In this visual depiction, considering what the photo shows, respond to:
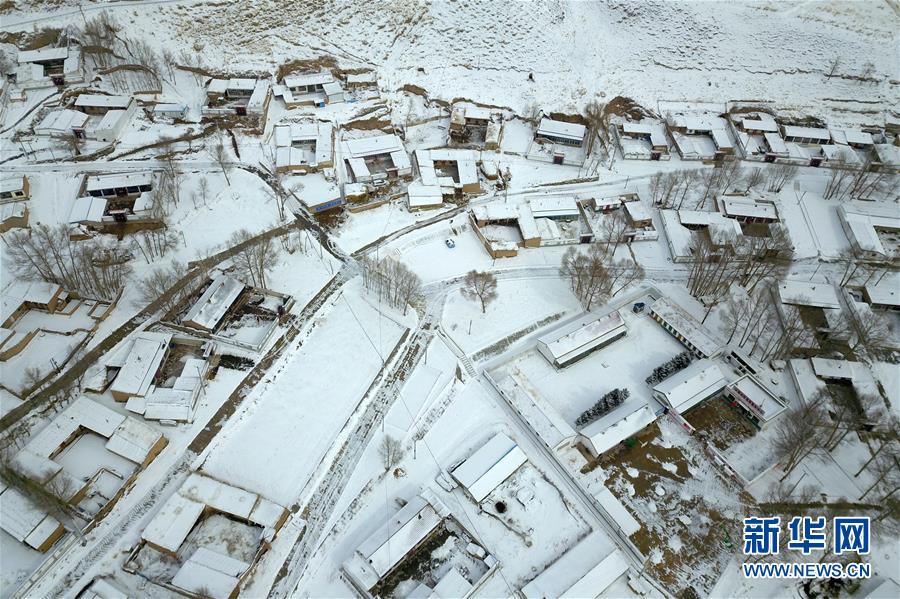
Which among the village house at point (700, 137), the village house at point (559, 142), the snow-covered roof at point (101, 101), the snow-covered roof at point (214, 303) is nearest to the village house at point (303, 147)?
the snow-covered roof at point (214, 303)

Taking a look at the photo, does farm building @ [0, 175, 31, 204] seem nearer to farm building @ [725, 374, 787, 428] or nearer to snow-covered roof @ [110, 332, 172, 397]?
snow-covered roof @ [110, 332, 172, 397]

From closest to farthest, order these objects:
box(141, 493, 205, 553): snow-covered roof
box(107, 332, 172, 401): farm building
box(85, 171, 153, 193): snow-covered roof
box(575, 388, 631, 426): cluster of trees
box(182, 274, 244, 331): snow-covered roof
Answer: box(141, 493, 205, 553): snow-covered roof → box(107, 332, 172, 401): farm building → box(575, 388, 631, 426): cluster of trees → box(182, 274, 244, 331): snow-covered roof → box(85, 171, 153, 193): snow-covered roof

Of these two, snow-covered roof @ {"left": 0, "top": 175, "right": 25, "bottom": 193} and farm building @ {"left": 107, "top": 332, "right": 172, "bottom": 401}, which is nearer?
farm building @ {"left": 107, "top": 332, "right": 172, "bottom": 401}

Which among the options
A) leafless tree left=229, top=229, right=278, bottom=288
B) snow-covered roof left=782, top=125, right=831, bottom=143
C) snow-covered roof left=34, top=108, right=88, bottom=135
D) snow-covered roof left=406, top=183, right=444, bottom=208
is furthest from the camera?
snow-covered roof left=782, top=125, right=831, bottom=143

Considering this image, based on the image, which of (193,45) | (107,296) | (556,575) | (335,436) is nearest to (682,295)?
(556,575)

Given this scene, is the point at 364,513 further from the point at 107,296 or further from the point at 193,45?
the point at 193,45

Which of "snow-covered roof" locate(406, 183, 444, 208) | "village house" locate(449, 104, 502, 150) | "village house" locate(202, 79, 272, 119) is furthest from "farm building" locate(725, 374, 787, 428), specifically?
"village house" locate(202, 79, 272, 119)

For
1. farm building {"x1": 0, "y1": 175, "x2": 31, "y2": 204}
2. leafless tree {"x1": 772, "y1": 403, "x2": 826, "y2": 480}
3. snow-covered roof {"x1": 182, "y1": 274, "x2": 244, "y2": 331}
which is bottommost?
leafless tree {"x1": 772, "y1": 403, "x2": 826, "y2": 480}
